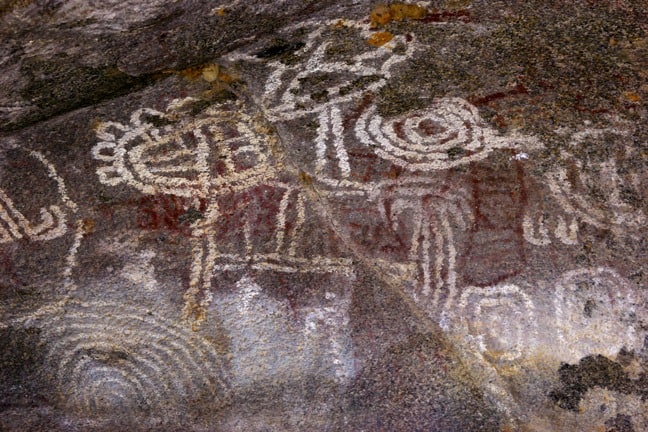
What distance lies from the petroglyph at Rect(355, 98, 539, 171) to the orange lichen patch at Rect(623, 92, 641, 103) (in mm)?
265

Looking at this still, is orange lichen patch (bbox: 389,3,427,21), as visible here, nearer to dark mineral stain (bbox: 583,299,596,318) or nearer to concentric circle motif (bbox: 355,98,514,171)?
concentric circle motif (bbox: 355,98,514,171)

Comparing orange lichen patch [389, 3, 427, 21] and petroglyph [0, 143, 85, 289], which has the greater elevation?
orange lichen patch [389, 3, 427, 21]

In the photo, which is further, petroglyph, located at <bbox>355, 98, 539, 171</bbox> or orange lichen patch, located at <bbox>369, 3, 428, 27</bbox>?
orange lichen patch, located at <bbox>369, 3, 428, 27</bbox>

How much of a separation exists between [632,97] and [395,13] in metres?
0.70

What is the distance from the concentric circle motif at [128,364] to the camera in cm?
205

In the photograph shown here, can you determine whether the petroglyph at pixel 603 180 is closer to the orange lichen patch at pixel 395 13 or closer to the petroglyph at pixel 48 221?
the orange lichen patch at pixel 395 13

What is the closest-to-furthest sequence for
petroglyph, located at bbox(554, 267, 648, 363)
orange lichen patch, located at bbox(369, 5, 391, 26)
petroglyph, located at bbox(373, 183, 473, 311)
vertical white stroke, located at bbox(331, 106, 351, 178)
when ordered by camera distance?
petroglyph, located at bbox(554, 267, 648, 363) → petroglyph, located at bbox(373, 183, 473, 311) → vertical white stroke, located at bbox(331, 106, 351, 178) → orange lichen patch, located at bbox(369, 5, 391, 26)

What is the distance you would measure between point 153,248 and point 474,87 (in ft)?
3.10

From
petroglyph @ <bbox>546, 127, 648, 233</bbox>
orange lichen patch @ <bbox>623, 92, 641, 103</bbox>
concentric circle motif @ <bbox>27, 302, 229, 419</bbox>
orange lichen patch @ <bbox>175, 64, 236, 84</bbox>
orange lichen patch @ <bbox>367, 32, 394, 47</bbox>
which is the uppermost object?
orange lichen patch @ <bbox>175, 64, 236, 84</bbox>

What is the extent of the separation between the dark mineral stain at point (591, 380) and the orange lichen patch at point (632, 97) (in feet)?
2.13

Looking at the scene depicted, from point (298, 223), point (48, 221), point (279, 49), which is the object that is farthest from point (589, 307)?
point (48, 221)

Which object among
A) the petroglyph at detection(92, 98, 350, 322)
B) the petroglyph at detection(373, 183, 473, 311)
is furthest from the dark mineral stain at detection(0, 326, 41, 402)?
the petroglyph at detection(373, 183, 473, 311)

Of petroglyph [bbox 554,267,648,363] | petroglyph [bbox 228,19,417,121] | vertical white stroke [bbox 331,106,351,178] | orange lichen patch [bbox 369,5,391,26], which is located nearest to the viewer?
petroglyph [bbox 554,267,648,363]

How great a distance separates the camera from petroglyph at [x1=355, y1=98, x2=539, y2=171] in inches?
81.8
